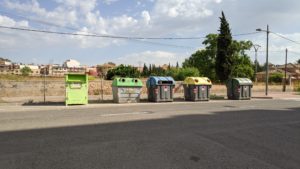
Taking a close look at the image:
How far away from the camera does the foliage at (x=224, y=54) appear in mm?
34688

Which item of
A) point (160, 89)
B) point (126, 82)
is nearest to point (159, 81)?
point (160, 89)

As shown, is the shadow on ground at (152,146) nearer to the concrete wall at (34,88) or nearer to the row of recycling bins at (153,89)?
the row of recycling bins at (153,89)

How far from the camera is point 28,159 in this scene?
5.45 meters

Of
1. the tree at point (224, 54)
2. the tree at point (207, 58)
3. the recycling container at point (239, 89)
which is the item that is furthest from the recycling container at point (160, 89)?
the tree at point (207, 58)

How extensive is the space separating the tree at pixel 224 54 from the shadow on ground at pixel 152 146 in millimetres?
25754

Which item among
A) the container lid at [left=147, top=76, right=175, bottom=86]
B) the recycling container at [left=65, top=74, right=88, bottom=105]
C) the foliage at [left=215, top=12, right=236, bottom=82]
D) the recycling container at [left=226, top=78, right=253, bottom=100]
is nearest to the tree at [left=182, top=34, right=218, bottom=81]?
the foliage at [left=215, top=12, right=236, bottom=82]

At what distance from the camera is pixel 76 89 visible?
16359mm

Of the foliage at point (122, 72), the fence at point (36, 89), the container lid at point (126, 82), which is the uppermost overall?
the foliage at point (122, 72)

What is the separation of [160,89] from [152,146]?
12.8m

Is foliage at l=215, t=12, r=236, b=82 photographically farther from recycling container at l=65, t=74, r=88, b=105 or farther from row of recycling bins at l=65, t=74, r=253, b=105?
recycling container at l=65, t=74, r=88, b=105

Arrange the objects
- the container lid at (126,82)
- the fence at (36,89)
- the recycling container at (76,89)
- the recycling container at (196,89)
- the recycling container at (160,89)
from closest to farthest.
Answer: the recycling container at (76,89)
the container lid at (126,82)
the recycling container at (160,89)
the fence at (36,89)
the recycling container at (196,89)

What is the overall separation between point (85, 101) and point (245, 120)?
8751mm

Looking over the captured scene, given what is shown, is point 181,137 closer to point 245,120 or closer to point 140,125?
point 140,125

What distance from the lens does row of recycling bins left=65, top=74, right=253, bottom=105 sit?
16.3 metres
